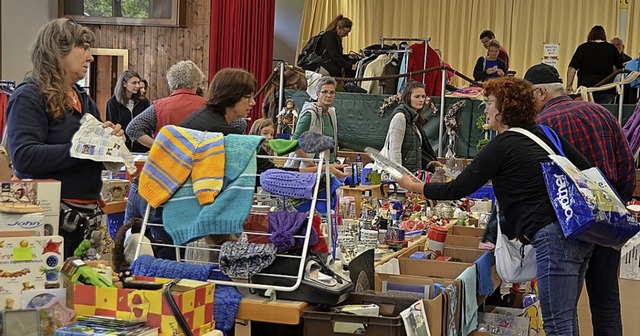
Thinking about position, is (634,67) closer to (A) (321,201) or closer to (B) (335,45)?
(B) (335,45)

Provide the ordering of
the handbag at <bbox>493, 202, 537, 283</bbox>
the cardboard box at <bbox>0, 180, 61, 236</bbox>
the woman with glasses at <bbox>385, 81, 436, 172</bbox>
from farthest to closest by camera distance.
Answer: the woman with glasses at <bbox>385, 81, 436, 172</bbox>
the handbag at <bbox>493, 202, 537, 283</bbox>
the cardboard box at <bbox>0, 180, 61, 236</bbox>

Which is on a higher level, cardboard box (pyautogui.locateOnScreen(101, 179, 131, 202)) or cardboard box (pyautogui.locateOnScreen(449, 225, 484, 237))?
cardboard box (pyautogui.locateOnScreen(101, 179, 131, 202))

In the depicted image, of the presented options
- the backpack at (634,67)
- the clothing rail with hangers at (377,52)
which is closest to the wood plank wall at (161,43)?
the clothing rail with hangers at (377,52)

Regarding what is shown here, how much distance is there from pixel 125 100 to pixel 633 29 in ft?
29.9

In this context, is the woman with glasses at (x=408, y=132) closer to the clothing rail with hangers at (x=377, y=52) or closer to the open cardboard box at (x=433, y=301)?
the open cardboard box at (x=433, y=301)

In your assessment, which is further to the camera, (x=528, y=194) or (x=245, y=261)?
(x=528, y=194)

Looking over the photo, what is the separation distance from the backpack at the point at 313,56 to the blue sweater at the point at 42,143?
712cm

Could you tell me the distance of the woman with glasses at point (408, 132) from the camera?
6152 mm

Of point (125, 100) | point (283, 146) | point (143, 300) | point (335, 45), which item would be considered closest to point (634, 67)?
point (335, 45)

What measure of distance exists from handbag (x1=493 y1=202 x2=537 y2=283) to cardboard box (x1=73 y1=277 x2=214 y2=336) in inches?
66.8

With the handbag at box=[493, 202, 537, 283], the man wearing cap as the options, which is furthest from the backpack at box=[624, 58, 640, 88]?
the handbag at box=[493, 202, 537, 283]

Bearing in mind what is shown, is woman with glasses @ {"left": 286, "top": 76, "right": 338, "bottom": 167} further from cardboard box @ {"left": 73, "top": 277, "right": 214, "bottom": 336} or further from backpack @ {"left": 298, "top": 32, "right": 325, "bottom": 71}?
backpack @ {"left": 298, "top": 32, "right": 325, "bottom": 71}

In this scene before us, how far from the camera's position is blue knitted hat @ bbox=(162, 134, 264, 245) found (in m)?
2.89

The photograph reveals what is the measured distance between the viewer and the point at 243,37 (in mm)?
11352
